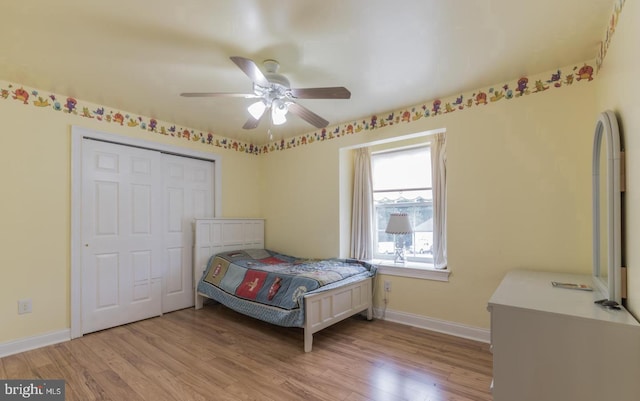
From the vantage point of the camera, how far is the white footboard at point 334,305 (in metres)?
2.60

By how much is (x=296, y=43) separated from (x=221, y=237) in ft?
9.55

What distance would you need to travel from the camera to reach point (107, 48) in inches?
81.8

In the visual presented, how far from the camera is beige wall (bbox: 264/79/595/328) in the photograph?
235cm

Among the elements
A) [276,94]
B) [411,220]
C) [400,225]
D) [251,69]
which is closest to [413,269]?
[400,225]

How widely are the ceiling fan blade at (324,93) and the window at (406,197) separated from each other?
1.79 metres

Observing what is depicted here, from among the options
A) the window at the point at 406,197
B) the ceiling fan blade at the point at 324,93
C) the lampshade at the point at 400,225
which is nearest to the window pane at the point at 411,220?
the window at the point at 406,197

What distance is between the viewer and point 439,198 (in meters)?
3.27

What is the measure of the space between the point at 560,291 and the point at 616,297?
32 centimetres

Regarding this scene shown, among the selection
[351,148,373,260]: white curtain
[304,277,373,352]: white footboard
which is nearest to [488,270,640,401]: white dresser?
[304,277,373,352]: white footboard

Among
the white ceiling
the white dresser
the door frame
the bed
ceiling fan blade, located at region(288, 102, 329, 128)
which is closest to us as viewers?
the white dresser

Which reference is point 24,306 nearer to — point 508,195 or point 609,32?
point 508,195

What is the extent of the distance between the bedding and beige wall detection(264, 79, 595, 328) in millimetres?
693

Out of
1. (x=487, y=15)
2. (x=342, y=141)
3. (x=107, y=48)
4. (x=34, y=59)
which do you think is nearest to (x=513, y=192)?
(x=487, y=15)

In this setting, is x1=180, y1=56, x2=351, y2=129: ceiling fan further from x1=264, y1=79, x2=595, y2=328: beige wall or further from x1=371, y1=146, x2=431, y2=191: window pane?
x1=371, y1=146, x2=431, y2=191: window pane
